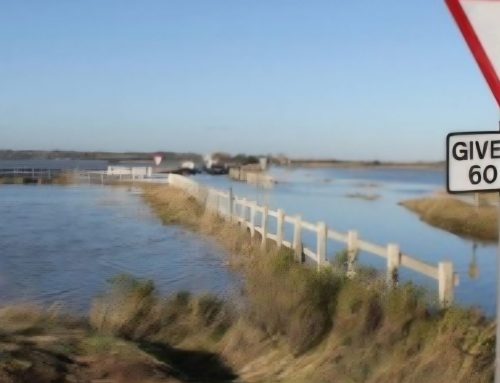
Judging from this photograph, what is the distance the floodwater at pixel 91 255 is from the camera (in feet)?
39.4

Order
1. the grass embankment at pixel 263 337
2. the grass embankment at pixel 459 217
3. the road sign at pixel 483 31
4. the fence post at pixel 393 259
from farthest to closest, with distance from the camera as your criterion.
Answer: the grass embankment at pixel 459 217
the fence post at pixel 393 259
the grass embankment at pixel 263 337
the road sign at pixel 483 31

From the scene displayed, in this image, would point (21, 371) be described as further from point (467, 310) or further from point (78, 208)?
point (78, 208)

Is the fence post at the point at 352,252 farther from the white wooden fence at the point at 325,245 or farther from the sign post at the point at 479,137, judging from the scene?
the sign post at the point at 479,137

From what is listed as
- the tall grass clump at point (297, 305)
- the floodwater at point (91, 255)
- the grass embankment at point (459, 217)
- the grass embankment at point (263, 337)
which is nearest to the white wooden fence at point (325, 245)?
the grass embankment at point (263, 337)

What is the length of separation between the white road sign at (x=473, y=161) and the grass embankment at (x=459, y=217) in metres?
24.1

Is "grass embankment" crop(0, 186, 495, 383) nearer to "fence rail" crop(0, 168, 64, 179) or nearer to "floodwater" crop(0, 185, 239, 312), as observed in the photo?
"floodwater" crop(0, 185, 239, 312)

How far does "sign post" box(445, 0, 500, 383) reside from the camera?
2.69 m

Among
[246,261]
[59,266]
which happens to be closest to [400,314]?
[246,261]

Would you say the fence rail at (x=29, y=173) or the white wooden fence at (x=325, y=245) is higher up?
the fence rail at (x=29, y=173)

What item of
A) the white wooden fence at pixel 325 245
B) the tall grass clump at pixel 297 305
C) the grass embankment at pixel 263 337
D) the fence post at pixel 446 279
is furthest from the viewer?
the white wooden fence at pixel 325 245

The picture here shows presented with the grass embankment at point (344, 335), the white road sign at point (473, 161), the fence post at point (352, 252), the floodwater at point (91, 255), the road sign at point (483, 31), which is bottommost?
the floodwater at point (91, 255)

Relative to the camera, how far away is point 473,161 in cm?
279

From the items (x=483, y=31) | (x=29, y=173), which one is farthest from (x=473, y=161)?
(x=29, y=173)

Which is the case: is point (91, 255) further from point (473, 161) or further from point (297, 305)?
point (473, 161)
